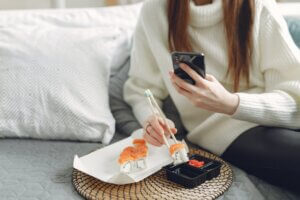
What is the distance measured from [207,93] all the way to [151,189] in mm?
230

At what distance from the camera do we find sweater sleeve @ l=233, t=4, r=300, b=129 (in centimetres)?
92

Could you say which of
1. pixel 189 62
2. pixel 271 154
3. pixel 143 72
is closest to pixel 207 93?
pixel 189 62

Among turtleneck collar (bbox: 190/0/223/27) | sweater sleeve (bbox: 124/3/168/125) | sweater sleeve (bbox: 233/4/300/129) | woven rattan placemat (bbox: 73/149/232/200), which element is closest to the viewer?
woven rattan placemat (bbox: 73/149/232/200)

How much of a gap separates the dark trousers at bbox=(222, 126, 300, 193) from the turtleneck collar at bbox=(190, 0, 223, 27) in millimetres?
296

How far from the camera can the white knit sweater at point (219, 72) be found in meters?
0.93

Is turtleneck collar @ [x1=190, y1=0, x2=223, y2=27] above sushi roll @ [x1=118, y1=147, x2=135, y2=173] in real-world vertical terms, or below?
above

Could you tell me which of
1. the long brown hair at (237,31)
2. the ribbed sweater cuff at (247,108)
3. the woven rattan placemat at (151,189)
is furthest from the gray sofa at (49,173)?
the long brown hair at (237,31)

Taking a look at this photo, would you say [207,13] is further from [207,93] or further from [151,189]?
[151,189]

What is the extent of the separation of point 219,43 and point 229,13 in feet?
0.27

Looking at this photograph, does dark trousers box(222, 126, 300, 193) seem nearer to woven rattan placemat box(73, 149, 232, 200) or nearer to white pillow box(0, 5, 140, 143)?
woven rattan placemat box(73, 149, 232, 200)

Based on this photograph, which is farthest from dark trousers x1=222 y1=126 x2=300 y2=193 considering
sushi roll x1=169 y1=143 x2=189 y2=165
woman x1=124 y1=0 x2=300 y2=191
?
sushi roll x1=169 y1=143 x2=189 y2=165

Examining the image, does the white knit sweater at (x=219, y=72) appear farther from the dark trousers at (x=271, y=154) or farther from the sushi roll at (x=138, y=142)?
the sushi roll at (x=138, y=142)

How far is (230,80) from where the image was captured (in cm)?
105

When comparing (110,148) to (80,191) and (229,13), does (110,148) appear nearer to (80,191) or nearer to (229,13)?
(80,191)
